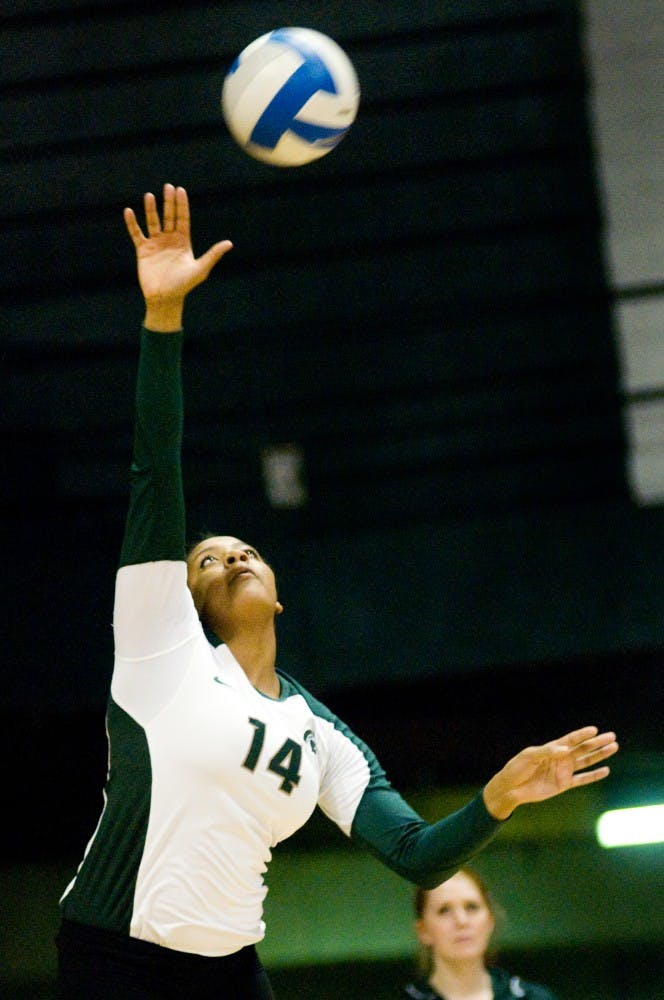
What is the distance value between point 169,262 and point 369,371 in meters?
3.25

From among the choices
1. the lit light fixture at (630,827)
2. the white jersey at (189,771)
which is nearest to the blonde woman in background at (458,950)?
the white jersey at (189,771)

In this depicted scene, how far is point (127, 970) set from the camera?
2.66m

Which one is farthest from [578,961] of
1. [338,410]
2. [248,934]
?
[248,934]

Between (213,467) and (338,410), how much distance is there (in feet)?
2.08

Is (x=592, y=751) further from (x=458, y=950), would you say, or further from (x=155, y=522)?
(x=458, y=950)

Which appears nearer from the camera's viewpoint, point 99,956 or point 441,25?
point 99,956

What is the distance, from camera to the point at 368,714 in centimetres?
643

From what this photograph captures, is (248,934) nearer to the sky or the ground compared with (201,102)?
nearer to the ground

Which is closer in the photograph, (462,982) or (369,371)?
(462,982)

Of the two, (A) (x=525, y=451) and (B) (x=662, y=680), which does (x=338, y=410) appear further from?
(B) (x=662, y=680)

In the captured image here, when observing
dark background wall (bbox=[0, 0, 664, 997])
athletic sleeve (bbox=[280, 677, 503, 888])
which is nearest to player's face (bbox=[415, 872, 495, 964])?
athletic sleeve (bbox=[280, 677, 503, 888])

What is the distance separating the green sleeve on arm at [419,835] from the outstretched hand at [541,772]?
0.14 feet

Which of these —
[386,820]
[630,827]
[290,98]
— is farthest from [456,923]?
[630,827]

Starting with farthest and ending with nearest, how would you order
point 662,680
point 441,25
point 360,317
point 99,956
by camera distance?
point 662,680 < point 360,317 < point 441,25 < point 99,956
